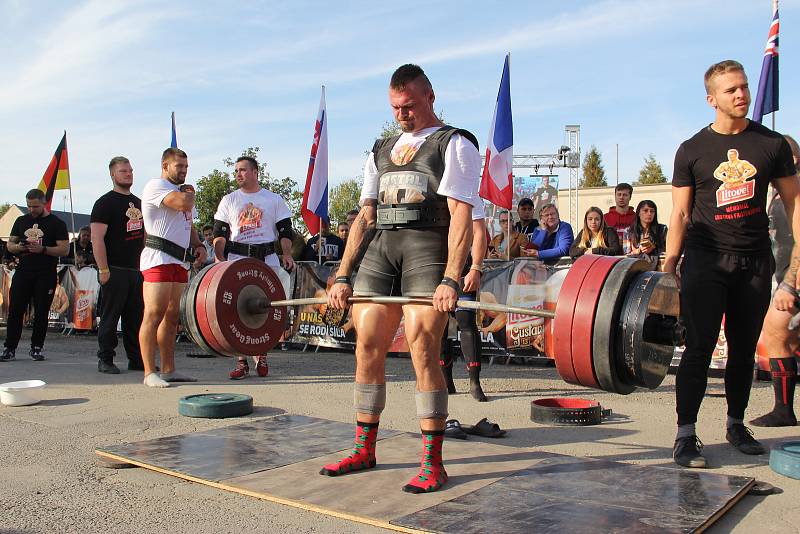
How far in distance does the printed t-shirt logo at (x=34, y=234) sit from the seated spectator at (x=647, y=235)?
22.3 ft

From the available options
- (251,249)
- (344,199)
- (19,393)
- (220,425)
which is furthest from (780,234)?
(344,199)

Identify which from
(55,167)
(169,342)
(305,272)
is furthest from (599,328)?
(55,167)

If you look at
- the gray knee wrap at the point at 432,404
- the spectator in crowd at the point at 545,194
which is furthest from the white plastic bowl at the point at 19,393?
the spectator in crowd at the point at 545,194

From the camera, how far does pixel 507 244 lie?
29.4 ft

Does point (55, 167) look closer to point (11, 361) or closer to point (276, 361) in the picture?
point (11, 361)

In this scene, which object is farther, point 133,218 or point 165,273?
point 133,218

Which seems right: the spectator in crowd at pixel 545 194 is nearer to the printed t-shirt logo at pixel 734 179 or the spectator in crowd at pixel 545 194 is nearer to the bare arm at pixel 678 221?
the bare arm at pixel 678 221

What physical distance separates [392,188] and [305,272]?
245 inches

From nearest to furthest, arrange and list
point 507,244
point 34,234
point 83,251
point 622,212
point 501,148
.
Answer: point 34,234 → point 622,212 → point 507,244 → point 501,148 → point 83,251

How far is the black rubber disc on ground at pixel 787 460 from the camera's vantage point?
3588mm

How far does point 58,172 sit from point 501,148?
746cm

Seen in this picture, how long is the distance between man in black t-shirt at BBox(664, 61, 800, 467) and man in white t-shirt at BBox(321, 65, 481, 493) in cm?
139

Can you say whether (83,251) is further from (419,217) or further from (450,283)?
(450,283)

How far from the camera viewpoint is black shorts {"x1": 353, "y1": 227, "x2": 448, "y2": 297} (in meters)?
3.64
